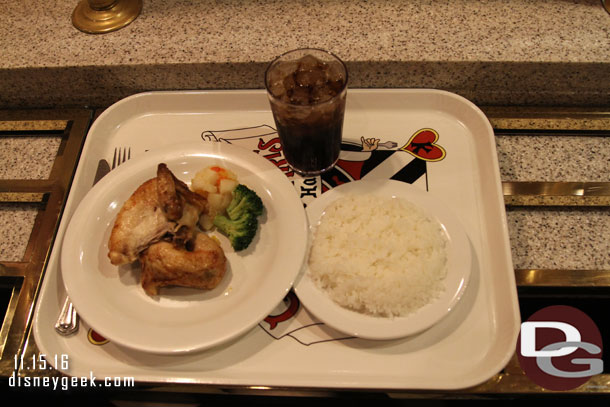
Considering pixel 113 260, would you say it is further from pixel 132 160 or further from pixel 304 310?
pixel 304 310

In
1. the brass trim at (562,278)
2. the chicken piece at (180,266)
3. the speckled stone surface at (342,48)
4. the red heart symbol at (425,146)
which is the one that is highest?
the speckled stone surface at (342,48)

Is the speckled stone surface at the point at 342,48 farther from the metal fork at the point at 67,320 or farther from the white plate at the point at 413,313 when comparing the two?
the metal fork at the point at 67,320

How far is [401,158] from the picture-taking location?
1.60 meters

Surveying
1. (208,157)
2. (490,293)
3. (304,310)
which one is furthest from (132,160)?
(490,293)

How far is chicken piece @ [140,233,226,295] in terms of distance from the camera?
122cm

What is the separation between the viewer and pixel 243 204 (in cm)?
135

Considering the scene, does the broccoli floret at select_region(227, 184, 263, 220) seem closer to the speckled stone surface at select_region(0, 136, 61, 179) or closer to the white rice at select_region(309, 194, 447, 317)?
the white rice at select_region(309, 194, 447, 317)

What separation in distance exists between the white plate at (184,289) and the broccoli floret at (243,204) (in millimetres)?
57

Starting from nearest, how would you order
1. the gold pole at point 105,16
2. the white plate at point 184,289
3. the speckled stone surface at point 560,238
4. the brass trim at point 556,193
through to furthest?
1. the white plate at point 184,289
2. the speckled stone surface at point 560,238
3. the brass trim at point 556,193
4. the gold pole at point 105,16

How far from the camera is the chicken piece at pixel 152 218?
1.26m

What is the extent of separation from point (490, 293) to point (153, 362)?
1.02 meters

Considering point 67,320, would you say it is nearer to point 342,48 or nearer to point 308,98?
point 308,98
